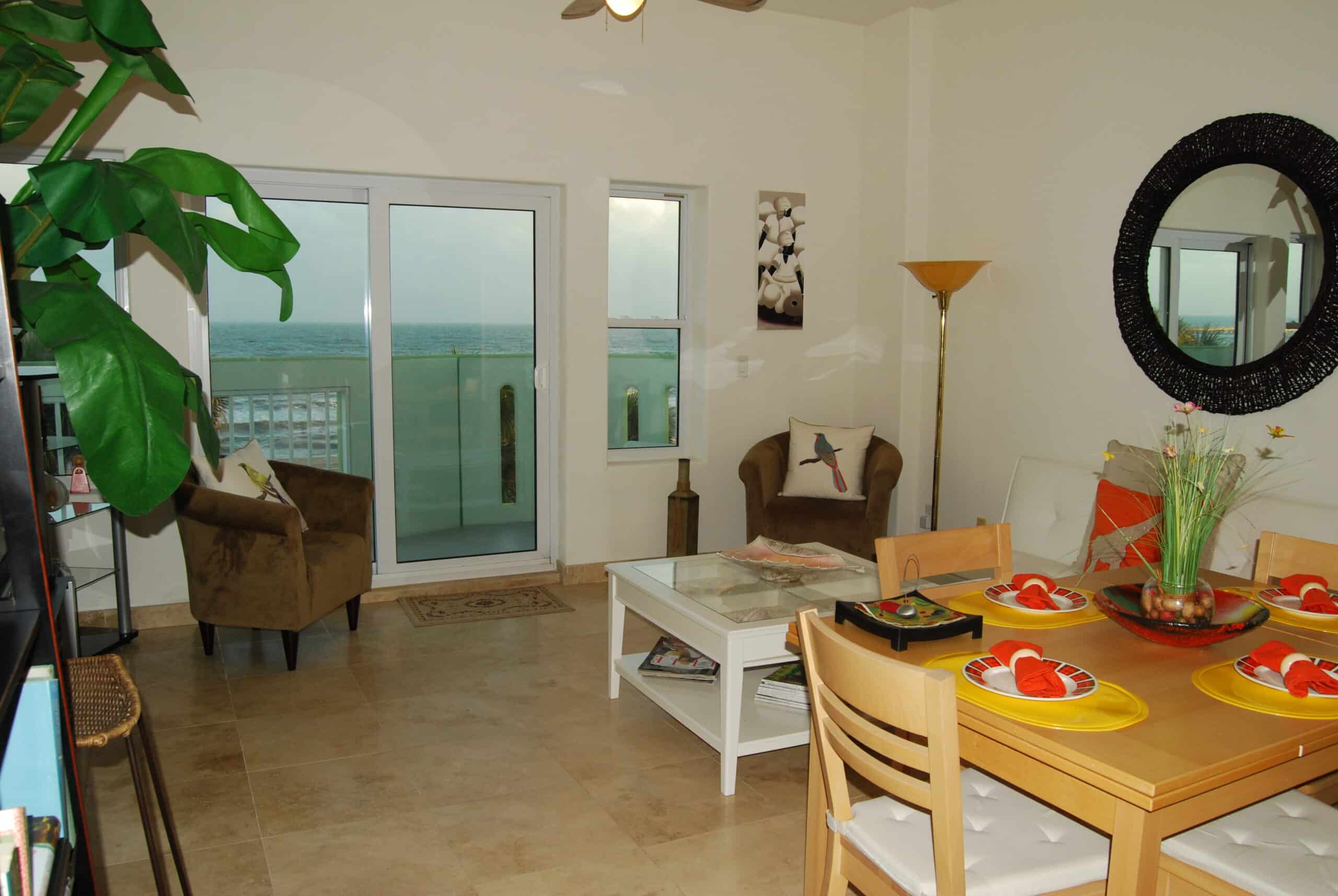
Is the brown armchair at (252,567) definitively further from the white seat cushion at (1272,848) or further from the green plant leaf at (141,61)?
the white seat cushion at (1272,848)

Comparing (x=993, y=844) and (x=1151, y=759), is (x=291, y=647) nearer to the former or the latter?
(x=993, y=844)


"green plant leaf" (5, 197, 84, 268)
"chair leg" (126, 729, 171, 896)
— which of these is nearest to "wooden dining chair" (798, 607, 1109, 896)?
"chair leg" (126, 729, 171, 896)

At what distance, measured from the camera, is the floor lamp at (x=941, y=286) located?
496cm

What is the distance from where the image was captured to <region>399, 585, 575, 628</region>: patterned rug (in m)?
4.69

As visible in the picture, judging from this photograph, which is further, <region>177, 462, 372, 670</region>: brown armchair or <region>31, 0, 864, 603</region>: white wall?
<region>31, 0, 864, 603</region>: white wall

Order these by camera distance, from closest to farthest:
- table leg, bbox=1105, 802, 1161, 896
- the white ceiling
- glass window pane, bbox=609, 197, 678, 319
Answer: table leg, bbox=1105, 802, 1161, 896, the white ceiling, glass window pane, bbox=609, 197, 678, 319

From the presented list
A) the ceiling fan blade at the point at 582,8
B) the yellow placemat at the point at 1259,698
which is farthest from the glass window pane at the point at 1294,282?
the ceiling fan blade at the point at 582,8

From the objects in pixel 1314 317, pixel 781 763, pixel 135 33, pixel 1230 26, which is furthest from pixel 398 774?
pixel 1230 26

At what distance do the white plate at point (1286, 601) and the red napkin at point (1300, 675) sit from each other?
46 centimetres

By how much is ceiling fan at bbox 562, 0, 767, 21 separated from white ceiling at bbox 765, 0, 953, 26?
1.90 metres

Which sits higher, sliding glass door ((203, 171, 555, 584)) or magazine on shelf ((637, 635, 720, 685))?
sliding glass door ((203, 171, 555, 584))

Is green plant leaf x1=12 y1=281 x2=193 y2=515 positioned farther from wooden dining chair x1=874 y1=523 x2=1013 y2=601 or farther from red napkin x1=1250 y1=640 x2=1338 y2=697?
red napkin x1=1250 y1=640 x2=1338 y2=697

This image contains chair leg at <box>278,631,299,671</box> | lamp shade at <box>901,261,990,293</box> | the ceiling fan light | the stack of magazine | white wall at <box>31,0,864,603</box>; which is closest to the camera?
the ceiling fan light

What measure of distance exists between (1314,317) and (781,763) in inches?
101
